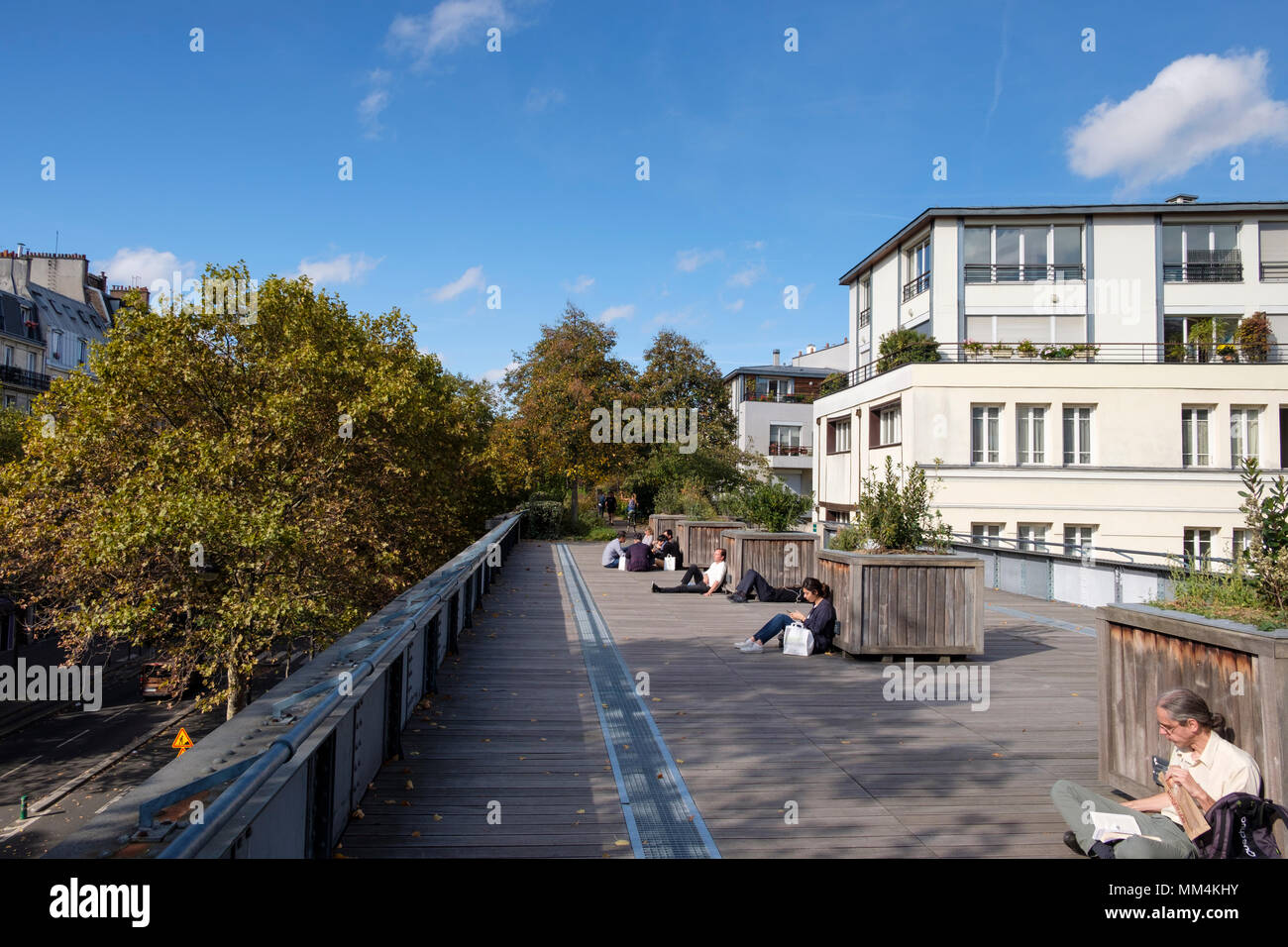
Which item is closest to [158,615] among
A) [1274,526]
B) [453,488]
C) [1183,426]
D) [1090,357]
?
[453,488]

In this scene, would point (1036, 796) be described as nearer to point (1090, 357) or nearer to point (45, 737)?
point (1090, 357)

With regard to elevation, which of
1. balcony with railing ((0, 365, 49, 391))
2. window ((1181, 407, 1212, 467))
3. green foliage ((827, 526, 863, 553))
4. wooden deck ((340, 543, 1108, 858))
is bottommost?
wooden deck ((340, 543, 1108, 858))

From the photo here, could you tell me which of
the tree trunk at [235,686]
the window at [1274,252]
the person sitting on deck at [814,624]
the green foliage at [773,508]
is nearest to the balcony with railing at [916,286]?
the window at [1274,252]

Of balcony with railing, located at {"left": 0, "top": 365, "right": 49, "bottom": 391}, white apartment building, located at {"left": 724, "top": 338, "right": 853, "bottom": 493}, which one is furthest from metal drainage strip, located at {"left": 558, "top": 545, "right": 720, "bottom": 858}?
balcony with railing, located at {"left": 0, "top": 365, "right": 49, "bottom": 391}

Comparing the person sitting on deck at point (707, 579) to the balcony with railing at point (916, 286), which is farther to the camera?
the balcony with railing at point (916, 286)

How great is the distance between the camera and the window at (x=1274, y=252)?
3053cm

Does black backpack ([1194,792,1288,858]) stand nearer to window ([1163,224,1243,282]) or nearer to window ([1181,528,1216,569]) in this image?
window ([1181,528,1216,569])

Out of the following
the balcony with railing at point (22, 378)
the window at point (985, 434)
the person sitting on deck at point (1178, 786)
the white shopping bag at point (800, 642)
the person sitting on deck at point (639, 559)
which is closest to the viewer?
the person sitting on deck at point (1178, 786)

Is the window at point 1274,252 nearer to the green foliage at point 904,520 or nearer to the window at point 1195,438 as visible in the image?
the window at point 1195,438

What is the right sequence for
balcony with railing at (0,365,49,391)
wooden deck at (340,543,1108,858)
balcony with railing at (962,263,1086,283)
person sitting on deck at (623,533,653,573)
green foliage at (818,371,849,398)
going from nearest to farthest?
wooden deck at (340,543,1108,858)
person sitting on deck at (623,533,653,573)
balcony with railing at (962,263,1086,283)
green foliage at (818,371,849,398)
balcony with railing at (0,365,49,391)

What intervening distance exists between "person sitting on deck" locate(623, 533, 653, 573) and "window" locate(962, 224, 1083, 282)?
60.6 ft

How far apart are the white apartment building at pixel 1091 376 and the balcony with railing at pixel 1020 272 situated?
0.19 feet

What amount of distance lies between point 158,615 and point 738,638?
1475cm

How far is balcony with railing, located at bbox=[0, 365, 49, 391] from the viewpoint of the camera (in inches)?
2118
